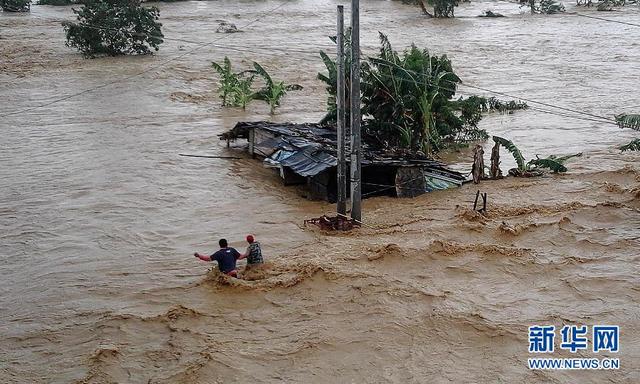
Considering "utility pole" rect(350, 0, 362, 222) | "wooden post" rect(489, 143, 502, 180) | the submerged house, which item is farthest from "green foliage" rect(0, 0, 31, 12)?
"utility pole" rect(350, 0, 362, 222)

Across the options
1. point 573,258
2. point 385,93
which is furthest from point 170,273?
point 385,93

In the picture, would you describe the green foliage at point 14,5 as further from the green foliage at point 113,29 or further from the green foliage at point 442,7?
the green foliage at point 442,7

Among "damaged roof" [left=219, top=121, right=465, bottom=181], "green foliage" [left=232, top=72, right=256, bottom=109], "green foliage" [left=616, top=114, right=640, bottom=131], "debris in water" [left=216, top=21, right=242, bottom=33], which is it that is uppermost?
"debris in water" [left=216, top=21, right=242, bottom=33]

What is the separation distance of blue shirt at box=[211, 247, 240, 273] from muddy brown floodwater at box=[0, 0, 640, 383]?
8.4 inches

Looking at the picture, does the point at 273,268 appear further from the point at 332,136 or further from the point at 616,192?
the point at 616,192

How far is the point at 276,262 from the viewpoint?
10.0 meters

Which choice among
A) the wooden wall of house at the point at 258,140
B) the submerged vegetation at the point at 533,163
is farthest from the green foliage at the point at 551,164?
the wooden wall of house at the point at 258,140

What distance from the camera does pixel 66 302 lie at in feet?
29.3

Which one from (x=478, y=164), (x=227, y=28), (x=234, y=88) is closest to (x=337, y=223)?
(x=478, y=164)

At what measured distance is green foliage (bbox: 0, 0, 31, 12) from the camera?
44438 millimetres

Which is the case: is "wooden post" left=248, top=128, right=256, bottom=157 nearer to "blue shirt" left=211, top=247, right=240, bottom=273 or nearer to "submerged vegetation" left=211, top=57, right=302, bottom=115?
"submerged vegetation" left=211, top=57, right=302, bottom=115

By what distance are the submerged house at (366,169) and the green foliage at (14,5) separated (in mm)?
A: 37390

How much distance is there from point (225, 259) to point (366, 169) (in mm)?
4786

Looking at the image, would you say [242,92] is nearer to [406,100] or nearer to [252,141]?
[252,141]
